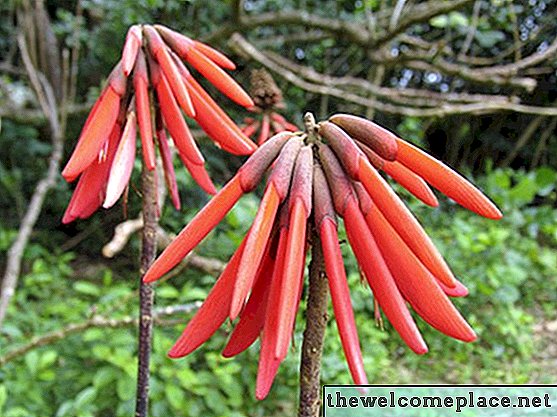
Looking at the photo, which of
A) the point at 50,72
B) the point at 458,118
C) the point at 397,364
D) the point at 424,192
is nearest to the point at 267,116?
the point at 424,192

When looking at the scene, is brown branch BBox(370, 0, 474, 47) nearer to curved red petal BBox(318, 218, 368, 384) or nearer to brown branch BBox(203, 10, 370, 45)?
brown branch BBox(203, 10, 370, 45)

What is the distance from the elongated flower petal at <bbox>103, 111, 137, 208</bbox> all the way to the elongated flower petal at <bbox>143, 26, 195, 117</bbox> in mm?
80

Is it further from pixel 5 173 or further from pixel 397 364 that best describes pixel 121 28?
pixel 397 364

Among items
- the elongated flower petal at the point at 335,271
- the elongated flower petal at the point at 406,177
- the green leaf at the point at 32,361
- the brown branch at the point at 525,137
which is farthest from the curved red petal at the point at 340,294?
the brown branch at the point at 525,137

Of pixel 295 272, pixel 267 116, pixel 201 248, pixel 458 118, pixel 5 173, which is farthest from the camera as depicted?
pixel 458 118

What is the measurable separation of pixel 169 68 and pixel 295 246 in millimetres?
483

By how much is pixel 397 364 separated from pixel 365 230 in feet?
9.65

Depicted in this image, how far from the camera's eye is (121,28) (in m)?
4.17

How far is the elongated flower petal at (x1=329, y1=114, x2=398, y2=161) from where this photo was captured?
27.6 inches

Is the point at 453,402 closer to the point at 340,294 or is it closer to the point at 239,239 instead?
the point at 340,294

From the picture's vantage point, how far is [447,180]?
0.69 metres

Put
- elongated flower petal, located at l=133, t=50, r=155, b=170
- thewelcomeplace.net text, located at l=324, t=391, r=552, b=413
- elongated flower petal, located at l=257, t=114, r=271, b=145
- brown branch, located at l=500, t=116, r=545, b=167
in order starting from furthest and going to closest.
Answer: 1. brown branch, located at l=500, t=116, r=545, b=167
2. elongated flower petal, located at l=257, t=114, r=271, b=145
3. thewelcomeplace.net text, located at l=324, t=391, r=552, b=413
4. elongated flower petal, located at l=133, t=50, r=155, b=170

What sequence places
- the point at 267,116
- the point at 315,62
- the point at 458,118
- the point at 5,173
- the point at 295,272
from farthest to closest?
the point at 458,118
the point at 315,62
the point at 5,173
the point at 267,116
the point at 295,272

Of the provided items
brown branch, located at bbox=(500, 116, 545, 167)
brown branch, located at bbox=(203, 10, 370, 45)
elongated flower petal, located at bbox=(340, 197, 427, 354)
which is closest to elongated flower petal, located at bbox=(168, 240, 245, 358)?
elongated flower petal, located at bbox=(340, 197, 427, 354)
